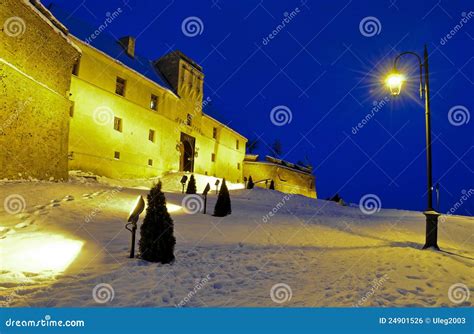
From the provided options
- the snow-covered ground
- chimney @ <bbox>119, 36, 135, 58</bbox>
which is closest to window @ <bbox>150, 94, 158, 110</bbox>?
chimney @ <bbox>119, 36, 135, 58</bbox>

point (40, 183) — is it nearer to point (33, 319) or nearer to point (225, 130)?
point (33, 319)

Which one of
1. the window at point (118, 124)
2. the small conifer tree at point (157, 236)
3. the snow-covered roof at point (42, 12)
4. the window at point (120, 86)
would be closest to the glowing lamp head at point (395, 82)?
the small conifer tree at point (157, 236)

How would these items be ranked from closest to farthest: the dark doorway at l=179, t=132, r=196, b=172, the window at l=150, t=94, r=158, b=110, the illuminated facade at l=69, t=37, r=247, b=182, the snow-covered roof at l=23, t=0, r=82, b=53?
the snow-covered roof at l=23, t=0, r=82, b=53
the illuminated facade at l=69, t=37, r=247, b=182
the window at l=150, t=94, r=158, b=110
the dark doorway at l=179, t=132, r=196, b=172

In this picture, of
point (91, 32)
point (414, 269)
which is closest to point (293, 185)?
point (91, 32)

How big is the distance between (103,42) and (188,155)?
13479mm

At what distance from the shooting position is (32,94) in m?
14.5

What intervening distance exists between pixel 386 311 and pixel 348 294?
0.70 meters

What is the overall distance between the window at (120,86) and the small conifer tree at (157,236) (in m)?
21.1

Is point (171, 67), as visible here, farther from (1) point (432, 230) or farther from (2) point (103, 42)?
(1) point (432, 230)

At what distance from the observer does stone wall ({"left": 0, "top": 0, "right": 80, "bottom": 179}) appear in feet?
42.6

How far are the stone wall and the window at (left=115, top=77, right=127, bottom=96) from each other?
748 cm

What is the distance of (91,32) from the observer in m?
25.7

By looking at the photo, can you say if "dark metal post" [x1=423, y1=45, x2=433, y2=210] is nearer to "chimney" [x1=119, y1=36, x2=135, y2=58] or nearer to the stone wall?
the stone wall

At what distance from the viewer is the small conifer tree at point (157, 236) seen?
667 centimetres
